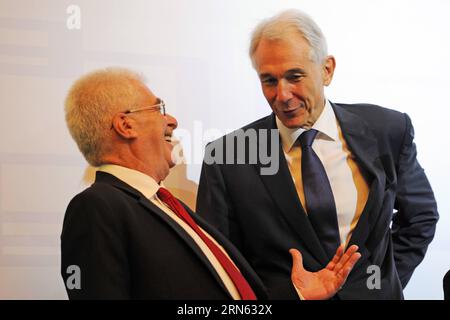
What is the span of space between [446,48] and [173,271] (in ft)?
4.83

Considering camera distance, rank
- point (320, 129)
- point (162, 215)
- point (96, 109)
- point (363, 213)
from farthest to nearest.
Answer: point (320, 129), point (363, 213), point (96, 109), point (162, 215)

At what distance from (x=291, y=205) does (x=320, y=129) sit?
0.27 m

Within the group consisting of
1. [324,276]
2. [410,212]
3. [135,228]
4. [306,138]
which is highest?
[306,138]

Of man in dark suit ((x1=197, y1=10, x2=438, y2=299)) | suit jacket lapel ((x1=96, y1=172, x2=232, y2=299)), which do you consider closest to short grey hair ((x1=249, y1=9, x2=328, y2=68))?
man in dark suit ((x1=197, y1=10, x2=438, y2=299))

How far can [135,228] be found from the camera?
178 cm

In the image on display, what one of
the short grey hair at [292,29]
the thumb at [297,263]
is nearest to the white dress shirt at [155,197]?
the thumb at [297,263]

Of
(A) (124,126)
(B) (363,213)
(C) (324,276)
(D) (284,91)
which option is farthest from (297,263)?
(A) (124,126)

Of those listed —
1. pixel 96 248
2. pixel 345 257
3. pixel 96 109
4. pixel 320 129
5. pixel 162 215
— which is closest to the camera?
pixel 96 248

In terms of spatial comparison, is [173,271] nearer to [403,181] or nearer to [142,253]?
[142,253]

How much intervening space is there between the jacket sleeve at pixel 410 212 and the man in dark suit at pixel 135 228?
0.34m

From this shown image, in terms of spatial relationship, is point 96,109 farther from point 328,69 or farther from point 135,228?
point 328,69

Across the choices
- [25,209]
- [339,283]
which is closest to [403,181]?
[339,283]

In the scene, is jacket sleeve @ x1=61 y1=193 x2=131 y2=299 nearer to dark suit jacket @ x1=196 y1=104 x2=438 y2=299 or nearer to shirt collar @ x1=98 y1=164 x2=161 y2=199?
shirt collar @ x1=98 y1=164 x2=161 y2=199

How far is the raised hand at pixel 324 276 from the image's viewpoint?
2.12m
